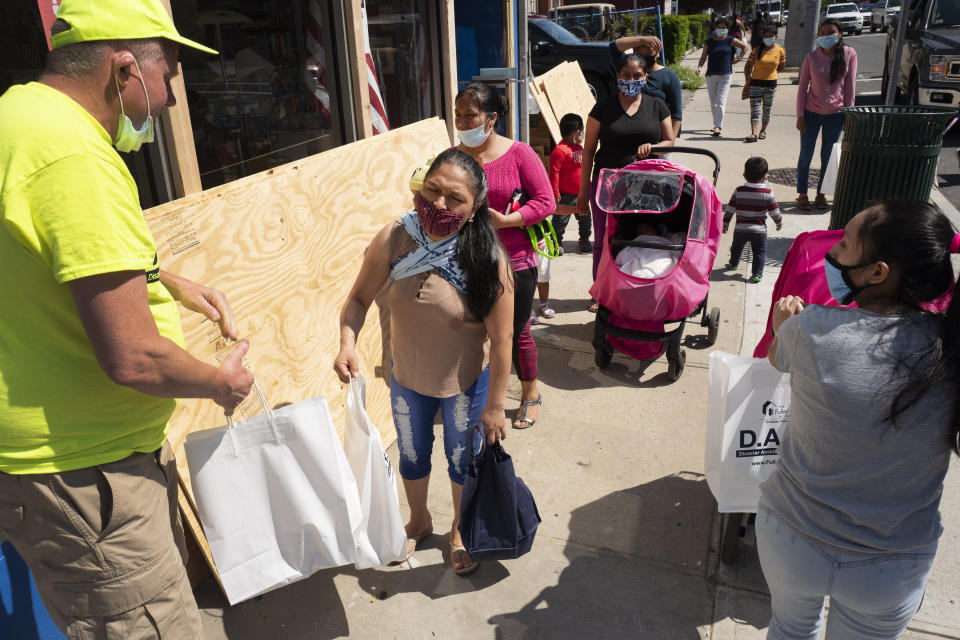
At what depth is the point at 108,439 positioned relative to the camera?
72.7 inches

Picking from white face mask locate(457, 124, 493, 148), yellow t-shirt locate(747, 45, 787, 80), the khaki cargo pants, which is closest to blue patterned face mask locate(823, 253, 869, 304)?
the khaki cargo pants

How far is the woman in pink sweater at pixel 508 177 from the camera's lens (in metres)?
3.88

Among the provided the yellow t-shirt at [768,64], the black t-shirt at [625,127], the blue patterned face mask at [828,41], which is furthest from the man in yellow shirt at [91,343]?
the yellow t-shirt at [768,64]

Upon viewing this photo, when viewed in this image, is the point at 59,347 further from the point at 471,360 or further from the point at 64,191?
the point at 471,360

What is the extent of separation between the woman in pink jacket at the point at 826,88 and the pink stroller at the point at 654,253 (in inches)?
153

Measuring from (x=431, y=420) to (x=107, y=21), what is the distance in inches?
75.5

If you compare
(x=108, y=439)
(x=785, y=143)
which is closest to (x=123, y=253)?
(x=108, y=439)

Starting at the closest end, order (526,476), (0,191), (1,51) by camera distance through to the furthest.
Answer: (0,191) < (1,51) < (526,476)

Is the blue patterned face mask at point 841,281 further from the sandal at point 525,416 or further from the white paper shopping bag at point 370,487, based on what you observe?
the sandal at point 525,416

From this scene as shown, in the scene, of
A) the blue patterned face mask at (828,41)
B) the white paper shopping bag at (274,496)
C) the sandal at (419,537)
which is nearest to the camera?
the white paper shopping bag at (274,496)

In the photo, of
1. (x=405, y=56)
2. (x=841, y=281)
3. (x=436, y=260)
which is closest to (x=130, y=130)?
(x=436, y=260)

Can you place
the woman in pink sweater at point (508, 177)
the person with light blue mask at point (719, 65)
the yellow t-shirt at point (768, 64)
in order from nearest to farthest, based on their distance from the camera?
the woman in pink sweater at point (508, 177)
the yellow t-shirt at point (768, 64)
the person with light blue mask at point (719, 65)

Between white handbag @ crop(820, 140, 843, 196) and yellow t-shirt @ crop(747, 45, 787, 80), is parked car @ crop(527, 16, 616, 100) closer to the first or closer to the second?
yellow t-shirt @ crop(747, 45, 787, 80)

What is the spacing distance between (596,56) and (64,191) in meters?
13.5
